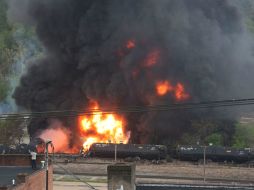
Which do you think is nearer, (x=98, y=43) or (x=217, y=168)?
(x=217, y=168)

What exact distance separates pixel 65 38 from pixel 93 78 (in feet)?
30.3

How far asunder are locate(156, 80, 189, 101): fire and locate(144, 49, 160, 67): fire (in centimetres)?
323

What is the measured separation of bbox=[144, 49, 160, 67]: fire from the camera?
75875mm

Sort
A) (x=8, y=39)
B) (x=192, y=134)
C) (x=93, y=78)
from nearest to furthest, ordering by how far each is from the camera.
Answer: (x=192, y=134) < (x=93, y=78) < (x=8, y=39)

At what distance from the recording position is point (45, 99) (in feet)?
264

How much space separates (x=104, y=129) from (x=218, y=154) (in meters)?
19.6

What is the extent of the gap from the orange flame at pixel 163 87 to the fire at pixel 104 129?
6.94 m

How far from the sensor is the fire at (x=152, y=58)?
75875 millimetres

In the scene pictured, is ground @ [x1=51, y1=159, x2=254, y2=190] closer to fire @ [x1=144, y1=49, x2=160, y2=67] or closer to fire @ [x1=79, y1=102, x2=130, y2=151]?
fire @ [x1=79, y1=102, x2=130, y2=151]

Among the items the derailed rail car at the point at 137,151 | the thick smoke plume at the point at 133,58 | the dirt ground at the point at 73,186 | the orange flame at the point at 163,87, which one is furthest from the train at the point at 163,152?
the orange flame at the point at 163,87

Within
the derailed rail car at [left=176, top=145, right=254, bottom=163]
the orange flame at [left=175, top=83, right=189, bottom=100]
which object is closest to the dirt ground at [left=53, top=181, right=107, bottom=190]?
the derailed rail car at [left=176, top=145, right=254, bottom=163]

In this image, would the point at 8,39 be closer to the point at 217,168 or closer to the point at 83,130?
the point at 83,130

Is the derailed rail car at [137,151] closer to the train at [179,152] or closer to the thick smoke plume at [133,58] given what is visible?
the train at [179,152]

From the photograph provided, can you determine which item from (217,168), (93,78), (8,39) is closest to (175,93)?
(93,78)
